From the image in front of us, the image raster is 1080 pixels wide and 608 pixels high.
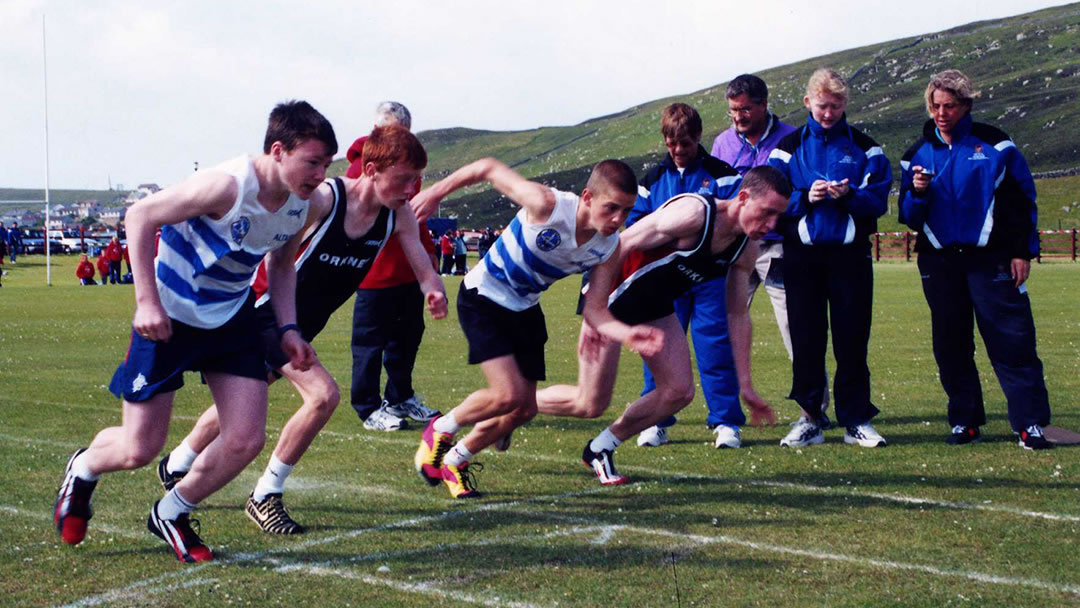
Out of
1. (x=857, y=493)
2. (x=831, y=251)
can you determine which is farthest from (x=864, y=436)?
(x=857, y=493)

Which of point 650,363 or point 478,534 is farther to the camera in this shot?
point 650,363

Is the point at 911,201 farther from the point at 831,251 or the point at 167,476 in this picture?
the point at 167,476

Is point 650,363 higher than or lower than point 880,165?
lower

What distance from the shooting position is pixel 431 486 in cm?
763

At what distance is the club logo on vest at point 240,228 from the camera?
573 cm

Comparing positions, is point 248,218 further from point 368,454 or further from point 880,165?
point 880,165

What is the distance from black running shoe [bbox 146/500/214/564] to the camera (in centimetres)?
579

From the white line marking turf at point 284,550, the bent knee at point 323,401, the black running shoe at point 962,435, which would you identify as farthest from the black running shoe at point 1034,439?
the bent knee at point 323,401

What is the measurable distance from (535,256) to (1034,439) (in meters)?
4.01

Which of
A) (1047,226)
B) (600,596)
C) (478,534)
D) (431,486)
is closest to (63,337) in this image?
(431,486)

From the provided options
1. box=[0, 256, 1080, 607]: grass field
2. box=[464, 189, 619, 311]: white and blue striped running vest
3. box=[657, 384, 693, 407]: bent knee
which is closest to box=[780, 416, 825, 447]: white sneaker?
box=[0, 256, 1080, 607]: grass field

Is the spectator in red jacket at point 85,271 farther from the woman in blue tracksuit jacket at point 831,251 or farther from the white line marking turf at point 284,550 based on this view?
the white line marking turf at point 284,550

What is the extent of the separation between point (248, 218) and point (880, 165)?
16.8 ft

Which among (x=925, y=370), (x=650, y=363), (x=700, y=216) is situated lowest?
(x=925, y=370)
